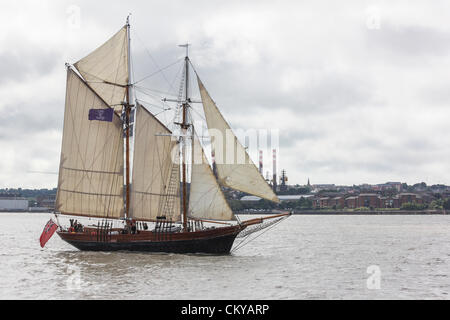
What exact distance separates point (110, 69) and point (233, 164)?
48.4 ft

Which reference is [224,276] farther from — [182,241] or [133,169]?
[133,169]

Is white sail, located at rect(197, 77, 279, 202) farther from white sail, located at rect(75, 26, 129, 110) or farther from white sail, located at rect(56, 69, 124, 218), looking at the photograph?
white sail, located at rect(75, 26, 129, 110)

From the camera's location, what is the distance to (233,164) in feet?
130

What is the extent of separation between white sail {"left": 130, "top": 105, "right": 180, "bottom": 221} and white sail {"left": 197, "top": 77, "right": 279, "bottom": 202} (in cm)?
532

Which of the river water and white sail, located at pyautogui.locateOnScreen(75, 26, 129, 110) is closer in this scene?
the river water

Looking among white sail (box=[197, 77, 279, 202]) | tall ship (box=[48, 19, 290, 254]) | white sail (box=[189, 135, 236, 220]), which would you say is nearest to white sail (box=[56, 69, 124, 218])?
tall ship (box=[48, 19, 290, 254])

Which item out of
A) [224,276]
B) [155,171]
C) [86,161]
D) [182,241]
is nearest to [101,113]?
[86,161]

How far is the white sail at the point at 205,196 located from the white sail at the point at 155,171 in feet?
8.43

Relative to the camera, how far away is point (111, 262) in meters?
40.2

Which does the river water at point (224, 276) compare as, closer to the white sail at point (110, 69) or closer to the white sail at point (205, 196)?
the white sail at point (205, 196)

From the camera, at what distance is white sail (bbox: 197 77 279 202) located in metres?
39.3

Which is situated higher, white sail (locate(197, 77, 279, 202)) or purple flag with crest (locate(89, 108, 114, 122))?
purple flag with crest (locate(89, 108, 114, 122))
